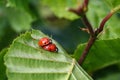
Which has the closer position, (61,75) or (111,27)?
(61,75)

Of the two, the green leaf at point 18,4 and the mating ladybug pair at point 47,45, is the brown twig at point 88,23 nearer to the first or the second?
the mating ladybug pair at point 47,45

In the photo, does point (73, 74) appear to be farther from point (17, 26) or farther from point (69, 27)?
point (69, 27)

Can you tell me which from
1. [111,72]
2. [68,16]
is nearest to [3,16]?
[68,16]

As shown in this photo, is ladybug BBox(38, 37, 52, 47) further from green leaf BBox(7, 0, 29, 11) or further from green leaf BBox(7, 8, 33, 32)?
green leaf BBox(7, 8, 33, 32)

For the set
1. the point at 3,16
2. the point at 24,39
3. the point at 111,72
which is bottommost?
the point at 111,72

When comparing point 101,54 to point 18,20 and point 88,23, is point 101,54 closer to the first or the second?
point 88,23

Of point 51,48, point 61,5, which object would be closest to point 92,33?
point 51,48
